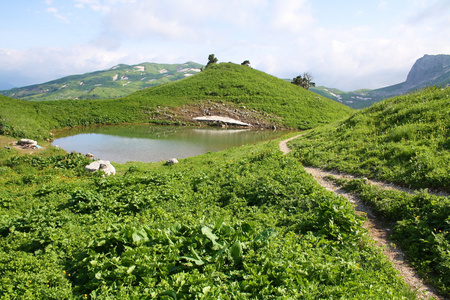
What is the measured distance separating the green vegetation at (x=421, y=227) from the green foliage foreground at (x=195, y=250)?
1091 mm

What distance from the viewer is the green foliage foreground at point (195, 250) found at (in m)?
5.09

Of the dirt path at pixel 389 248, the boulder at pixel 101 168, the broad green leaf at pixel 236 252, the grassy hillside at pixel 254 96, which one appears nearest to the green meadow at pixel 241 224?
the broad green leaf at pixel 236 252

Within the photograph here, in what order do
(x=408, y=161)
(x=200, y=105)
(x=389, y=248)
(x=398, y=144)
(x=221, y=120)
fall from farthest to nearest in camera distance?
(x=200, y=105) < (x=221, y=120) < (x=398, y=144) < (x=408, y=161) < (x=389, y=248)

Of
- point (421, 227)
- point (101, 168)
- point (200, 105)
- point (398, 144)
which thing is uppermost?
point (200, 105)

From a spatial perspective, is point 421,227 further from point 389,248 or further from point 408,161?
point 408,161

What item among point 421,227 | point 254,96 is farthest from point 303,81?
point 421,227

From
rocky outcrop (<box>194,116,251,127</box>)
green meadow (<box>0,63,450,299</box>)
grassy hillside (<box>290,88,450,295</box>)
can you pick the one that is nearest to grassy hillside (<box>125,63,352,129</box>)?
rocky outcrop (<box>194,116,251,127</box>)

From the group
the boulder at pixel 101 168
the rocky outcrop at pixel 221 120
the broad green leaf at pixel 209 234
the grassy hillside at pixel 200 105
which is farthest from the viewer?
the rocky outcrop at pixel 221 120

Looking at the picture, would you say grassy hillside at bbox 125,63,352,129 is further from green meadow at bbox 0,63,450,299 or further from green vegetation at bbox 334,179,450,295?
green vegetation at bbox 334,179,450,295

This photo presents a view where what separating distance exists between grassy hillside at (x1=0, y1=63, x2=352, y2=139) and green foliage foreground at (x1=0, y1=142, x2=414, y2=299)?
122ft

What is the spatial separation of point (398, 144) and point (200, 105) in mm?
52398

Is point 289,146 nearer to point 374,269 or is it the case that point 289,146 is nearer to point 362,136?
point 362,136

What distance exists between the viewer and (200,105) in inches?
2464

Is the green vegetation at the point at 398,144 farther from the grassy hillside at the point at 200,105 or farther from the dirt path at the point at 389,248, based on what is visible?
the grassy hillside at the point at 200,105
